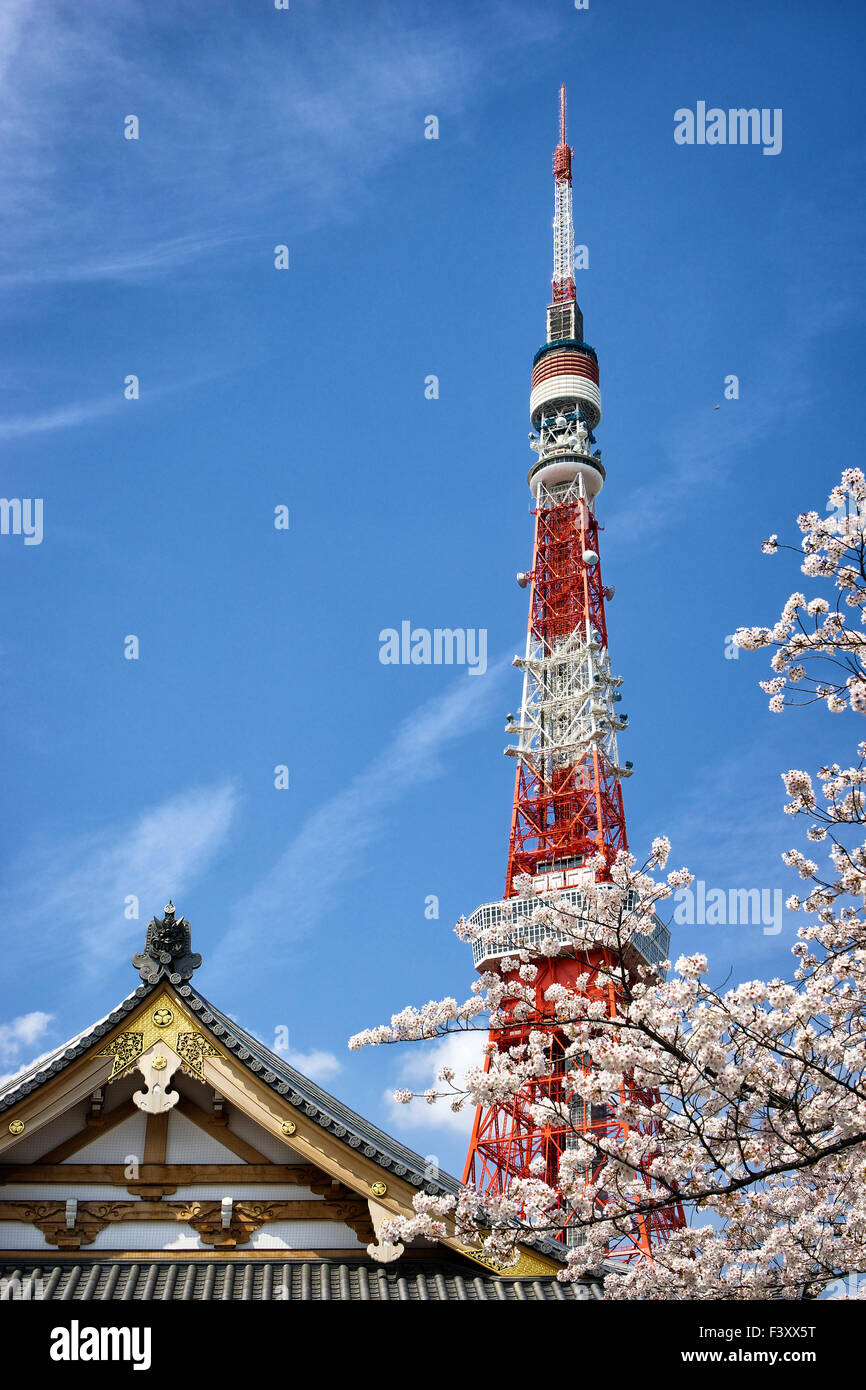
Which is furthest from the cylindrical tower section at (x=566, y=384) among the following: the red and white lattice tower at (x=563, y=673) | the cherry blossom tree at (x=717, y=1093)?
the cherry blossom tree at (x=717, y=1093)

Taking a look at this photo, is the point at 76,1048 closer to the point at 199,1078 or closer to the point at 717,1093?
the point at 199,1078

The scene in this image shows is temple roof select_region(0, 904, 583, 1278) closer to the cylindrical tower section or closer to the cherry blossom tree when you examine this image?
the cherry blossom tree

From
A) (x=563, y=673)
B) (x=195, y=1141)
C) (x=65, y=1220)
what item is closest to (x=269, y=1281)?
(x=195, y=1141)

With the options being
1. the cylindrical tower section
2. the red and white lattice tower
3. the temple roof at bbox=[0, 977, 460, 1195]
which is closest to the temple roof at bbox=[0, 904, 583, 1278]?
the temple roof at bbox=[0, 977, 460, 1195]

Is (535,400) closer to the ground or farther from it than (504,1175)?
farther from it

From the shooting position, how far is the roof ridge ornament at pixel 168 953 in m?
9.40

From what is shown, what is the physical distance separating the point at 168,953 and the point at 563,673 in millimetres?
49848

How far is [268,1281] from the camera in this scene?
8.84 m

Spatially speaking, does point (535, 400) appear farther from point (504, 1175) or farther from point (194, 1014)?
point (194, 1014)

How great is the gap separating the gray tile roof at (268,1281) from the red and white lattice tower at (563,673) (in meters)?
36.2

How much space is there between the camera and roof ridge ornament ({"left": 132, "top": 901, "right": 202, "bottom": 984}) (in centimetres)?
940

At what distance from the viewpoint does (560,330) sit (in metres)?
64.9
